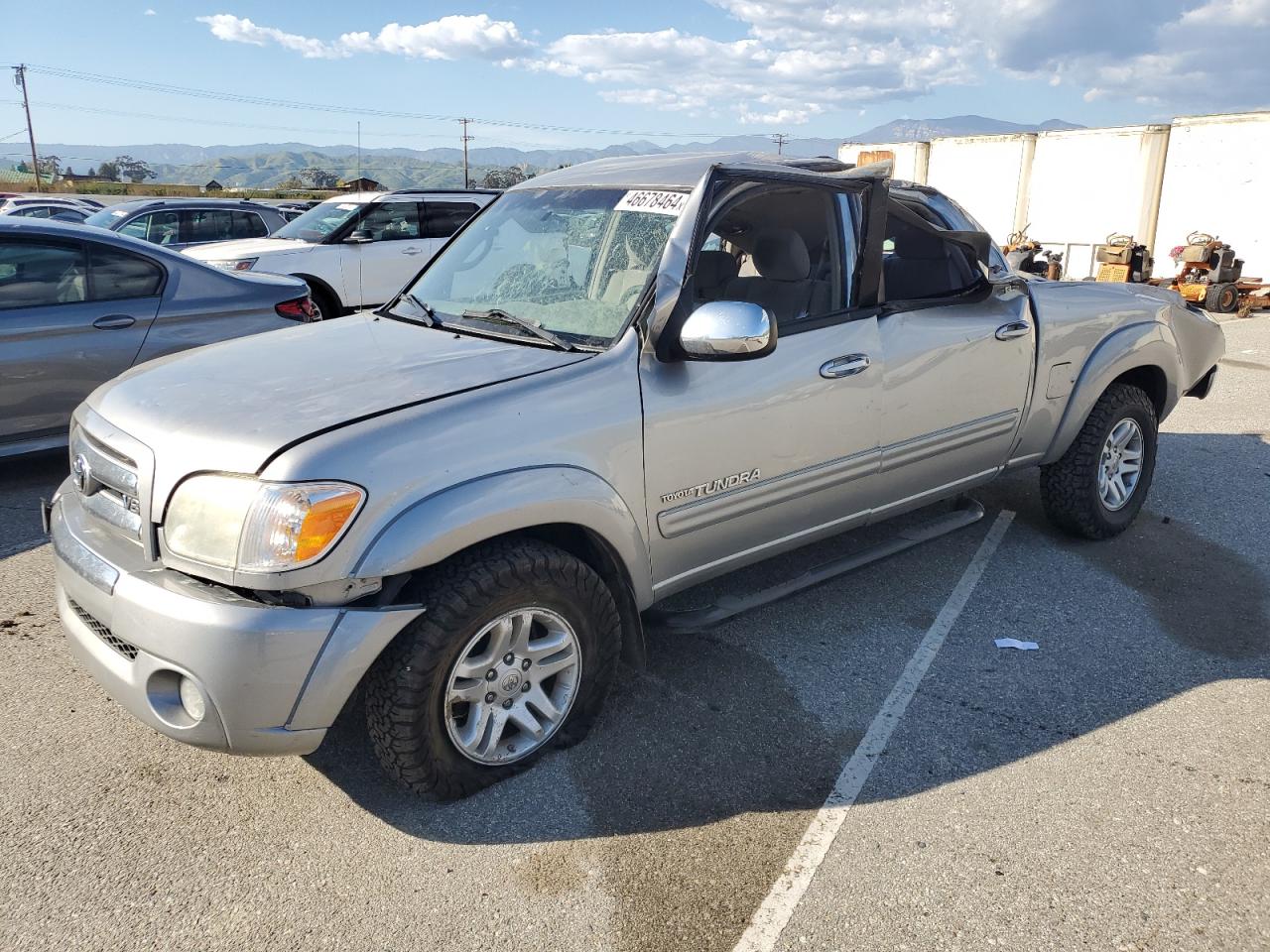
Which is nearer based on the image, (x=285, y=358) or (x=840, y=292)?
(x=285, y=358)

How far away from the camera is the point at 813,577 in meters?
3.98

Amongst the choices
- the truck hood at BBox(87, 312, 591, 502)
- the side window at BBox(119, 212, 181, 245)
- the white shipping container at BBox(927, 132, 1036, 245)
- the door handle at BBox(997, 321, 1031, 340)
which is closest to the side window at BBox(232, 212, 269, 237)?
the side window at BBox(119, 212, 181, 245)

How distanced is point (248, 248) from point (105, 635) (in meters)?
8.41

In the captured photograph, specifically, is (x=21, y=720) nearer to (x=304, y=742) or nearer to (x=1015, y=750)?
(x=304, y=742)

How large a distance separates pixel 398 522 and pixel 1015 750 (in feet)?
7.10

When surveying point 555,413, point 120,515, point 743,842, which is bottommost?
point 743,842

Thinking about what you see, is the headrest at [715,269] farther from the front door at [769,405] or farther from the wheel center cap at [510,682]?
the wheel center cap at [510,682]

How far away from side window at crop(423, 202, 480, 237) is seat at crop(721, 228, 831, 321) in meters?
7.51

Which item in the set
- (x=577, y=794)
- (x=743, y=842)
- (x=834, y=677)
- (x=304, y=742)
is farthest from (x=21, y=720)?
(x=834, y=677)

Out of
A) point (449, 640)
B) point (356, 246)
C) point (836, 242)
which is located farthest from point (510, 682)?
point (356, 246)

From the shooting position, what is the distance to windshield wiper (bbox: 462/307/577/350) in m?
3.14

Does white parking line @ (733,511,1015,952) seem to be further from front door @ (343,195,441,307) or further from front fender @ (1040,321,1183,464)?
front door @ (343,195,441,307)

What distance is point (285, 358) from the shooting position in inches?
125

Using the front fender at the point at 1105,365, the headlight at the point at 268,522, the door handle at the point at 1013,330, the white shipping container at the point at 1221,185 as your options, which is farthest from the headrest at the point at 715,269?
the white shipping container at the point at 1221,185
